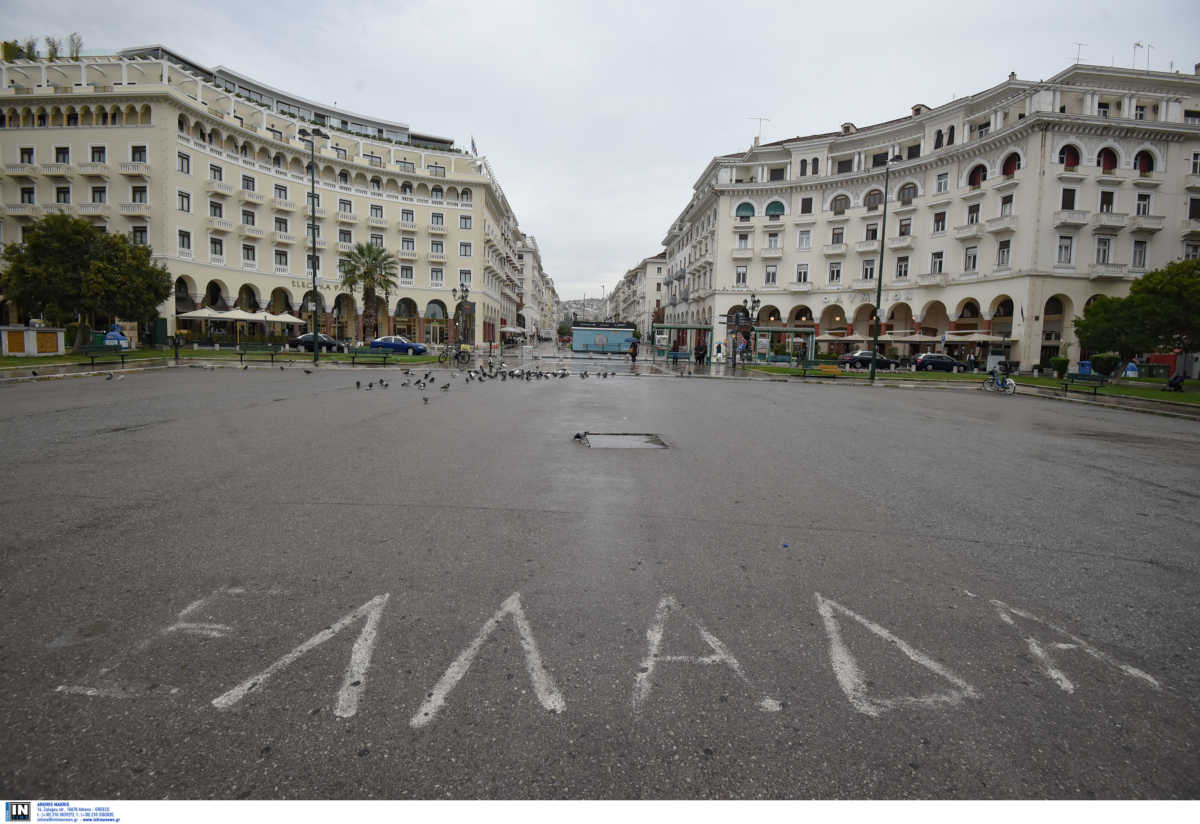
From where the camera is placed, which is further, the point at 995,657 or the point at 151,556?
the point at 151,556

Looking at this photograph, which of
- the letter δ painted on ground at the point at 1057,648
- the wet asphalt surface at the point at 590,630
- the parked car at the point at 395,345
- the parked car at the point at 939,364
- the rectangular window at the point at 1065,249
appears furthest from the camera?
the parked car at the point at 939,364

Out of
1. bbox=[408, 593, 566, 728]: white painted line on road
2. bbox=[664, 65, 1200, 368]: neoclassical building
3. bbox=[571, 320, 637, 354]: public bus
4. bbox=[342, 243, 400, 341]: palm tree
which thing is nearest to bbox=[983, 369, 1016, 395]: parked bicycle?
bbox=[664, 65, 1200, 368]: neoclassical building

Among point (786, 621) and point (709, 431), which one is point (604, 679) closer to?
point (786, 621)

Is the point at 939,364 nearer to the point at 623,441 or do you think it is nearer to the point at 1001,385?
the point at 1001,385

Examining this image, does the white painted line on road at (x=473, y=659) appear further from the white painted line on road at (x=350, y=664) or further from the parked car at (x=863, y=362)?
the parked car at (x=863, y=362)

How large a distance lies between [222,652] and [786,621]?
2.82 m

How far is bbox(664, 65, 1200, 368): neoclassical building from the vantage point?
129ft

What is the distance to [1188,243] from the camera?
4053cm

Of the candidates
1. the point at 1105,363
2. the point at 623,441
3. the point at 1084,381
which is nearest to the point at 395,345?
the point at 623,441

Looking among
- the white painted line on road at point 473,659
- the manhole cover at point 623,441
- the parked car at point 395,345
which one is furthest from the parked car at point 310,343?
the white painted line on road at point 473,659

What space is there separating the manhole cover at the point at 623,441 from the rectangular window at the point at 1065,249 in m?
42.4

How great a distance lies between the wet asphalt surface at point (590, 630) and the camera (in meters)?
2.19

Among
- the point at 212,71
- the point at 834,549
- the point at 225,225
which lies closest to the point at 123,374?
the point at 834,549

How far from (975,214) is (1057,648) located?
5011 centimetres
